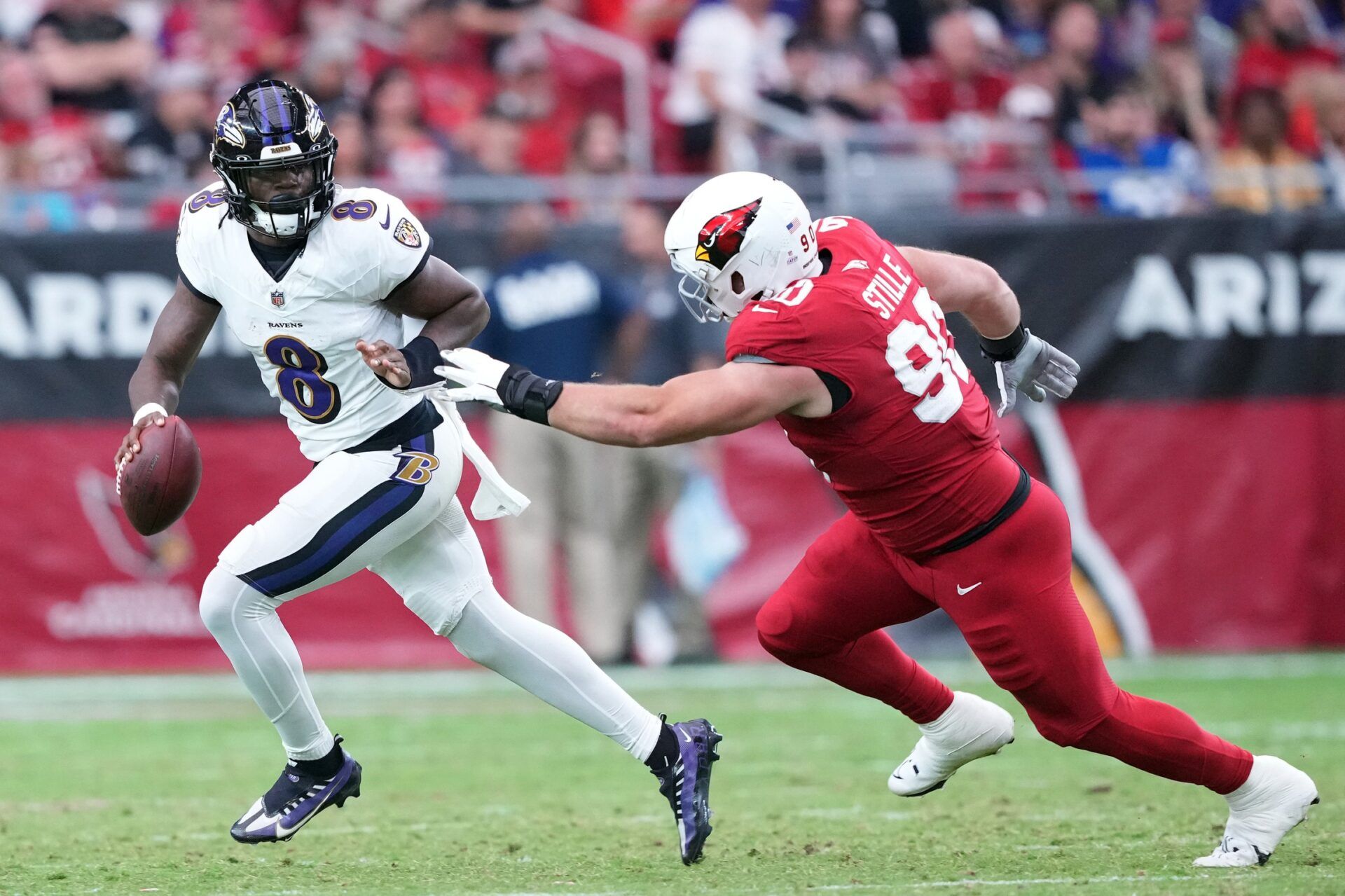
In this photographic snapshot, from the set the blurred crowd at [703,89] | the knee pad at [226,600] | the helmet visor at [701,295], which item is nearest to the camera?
the helmet visor at [701,295]

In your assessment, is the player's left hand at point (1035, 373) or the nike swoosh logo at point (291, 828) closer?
the nike swoosh logo at point (291, 828)

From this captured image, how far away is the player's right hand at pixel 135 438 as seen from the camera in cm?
431

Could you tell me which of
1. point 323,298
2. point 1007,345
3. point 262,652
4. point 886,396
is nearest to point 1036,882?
point 886,396

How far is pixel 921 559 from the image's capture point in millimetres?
4215

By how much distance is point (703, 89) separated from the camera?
9.85 metres

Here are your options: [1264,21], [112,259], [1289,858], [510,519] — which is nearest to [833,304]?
[1289,858]

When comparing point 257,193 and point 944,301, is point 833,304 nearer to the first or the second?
point 944,301

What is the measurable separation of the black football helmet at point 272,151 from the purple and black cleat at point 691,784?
1.68m

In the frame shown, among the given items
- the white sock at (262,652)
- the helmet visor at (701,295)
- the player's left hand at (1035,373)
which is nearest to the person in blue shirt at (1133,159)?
the player's left hand at (1035,373)

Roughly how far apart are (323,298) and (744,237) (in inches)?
46.2

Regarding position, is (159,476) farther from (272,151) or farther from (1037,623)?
(1037,623)

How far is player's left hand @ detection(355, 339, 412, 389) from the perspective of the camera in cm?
405

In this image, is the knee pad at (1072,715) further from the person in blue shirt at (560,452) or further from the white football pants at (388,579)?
the person in blue shirt at (560,452)

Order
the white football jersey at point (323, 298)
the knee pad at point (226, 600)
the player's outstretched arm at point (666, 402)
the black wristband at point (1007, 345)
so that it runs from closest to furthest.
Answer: the player's outstretched arm at point (666, 402)
the knee pad at point (226, 600)
the white football jersey at point (323, 298)
the black wristband at point (1007, 345)
